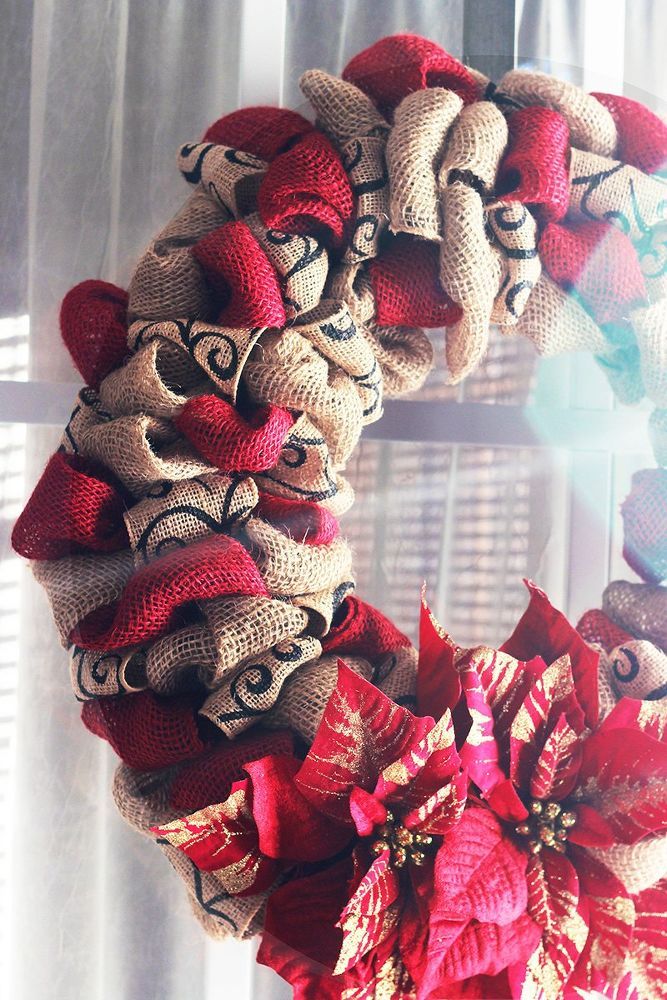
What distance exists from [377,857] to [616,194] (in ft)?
1.05

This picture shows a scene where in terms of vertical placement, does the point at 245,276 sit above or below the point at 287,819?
above

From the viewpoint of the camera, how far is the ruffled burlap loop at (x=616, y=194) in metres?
0.46

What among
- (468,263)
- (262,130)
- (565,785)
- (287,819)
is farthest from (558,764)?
(262,130)

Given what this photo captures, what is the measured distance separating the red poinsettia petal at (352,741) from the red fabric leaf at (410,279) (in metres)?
0.18

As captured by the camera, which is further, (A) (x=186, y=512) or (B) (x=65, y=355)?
(B) (x=65, y=355)

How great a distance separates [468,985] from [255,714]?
0.14 m

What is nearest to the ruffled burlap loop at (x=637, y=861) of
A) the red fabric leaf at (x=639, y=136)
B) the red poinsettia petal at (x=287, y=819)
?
the red poinsettia petal at (x=287, y=819)

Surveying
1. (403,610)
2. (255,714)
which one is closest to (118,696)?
(255,714)

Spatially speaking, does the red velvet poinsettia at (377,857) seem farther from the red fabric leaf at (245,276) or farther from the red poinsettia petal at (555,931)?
the red fabric leaf at (245,276)

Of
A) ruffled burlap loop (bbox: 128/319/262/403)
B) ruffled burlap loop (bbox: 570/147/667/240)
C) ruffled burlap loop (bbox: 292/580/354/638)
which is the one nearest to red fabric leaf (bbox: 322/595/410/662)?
ruffled burlap loop (bbox: 292/580/354/638)

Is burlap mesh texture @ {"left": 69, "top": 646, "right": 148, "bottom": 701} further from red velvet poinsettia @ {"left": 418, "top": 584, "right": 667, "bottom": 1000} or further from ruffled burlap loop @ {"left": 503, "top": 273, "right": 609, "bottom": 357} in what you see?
ruffled burlap loop @ {"left": 503, "top": 273, "right": 609, "bottom": 357}

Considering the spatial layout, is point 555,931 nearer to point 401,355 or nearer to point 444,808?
point 444,808

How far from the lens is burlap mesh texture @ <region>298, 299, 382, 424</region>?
1.46ft

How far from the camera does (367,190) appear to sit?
440 millimetres
